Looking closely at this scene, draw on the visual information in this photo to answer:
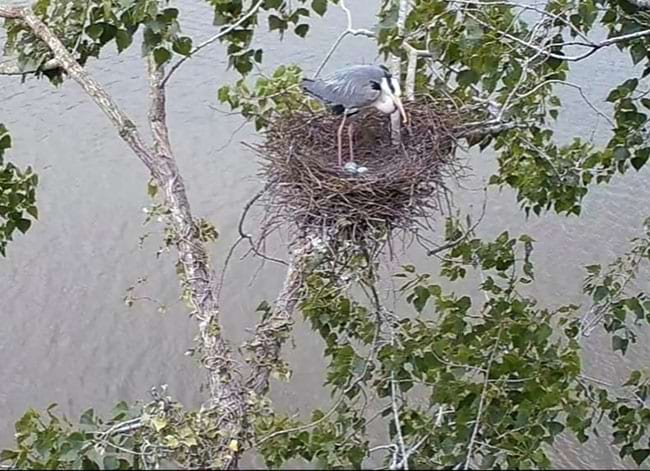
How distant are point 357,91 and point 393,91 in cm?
8

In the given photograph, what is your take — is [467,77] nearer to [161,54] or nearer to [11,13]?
[161,54]

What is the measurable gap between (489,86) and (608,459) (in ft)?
5.53

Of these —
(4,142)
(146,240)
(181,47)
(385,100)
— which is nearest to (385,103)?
(385,100)

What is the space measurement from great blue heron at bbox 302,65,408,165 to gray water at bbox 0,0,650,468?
1.44 m

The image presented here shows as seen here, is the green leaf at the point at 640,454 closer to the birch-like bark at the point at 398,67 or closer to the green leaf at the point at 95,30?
the birch-like bark at the point at 398,67

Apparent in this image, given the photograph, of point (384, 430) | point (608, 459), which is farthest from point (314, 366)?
point (608, 459)

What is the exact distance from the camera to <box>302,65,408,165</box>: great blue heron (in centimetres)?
194

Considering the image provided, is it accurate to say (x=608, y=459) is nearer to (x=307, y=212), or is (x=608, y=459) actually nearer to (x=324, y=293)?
(x=324, y=293)

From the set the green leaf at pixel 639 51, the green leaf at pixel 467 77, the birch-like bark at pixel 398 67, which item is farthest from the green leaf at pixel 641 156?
the birch-like bark at pixel 398 67

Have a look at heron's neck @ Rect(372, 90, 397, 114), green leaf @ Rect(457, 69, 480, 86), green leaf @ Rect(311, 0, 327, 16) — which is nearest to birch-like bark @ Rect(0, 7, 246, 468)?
green leaf @ Rect(311, 0, 327, 16)

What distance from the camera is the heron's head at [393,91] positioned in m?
1.92

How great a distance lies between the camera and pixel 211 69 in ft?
15.5

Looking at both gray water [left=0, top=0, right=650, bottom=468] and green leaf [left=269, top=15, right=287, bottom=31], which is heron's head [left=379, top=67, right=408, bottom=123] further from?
gray water [left=0, top=0, right=650, bottom=468]

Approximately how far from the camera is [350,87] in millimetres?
1981
